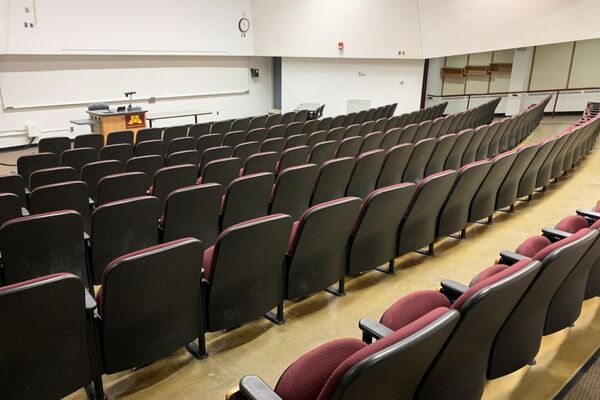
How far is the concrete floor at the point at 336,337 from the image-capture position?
1.87 metres

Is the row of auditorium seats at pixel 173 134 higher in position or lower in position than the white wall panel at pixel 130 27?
lower

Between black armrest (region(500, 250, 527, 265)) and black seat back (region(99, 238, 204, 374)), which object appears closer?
black seat back (region(99, 238, 204, 374))

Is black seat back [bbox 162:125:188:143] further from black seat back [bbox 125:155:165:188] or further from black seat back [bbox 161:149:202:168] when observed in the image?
black seat back [bbox 125:155:165:188]

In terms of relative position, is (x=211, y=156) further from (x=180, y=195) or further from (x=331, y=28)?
(x=331, y=28)

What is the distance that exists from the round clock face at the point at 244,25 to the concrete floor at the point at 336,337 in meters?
10.8

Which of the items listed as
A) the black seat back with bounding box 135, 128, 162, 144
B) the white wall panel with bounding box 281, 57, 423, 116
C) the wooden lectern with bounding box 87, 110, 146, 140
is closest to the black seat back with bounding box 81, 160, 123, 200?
the black seat back with bounding box 135, 128, 162, 144

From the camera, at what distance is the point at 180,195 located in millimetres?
2654

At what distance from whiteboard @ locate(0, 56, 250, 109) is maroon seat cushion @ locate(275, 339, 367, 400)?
9921 millimetres

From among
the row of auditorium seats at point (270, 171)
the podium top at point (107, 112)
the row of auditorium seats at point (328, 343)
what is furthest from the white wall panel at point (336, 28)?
the row of auditorium seats at point (328, 343)

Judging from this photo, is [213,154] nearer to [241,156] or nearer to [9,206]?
[241,156]

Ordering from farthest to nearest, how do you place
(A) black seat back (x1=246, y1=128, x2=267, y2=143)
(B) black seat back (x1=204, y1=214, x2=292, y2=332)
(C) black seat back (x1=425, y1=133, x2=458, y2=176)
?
(A) black seat back (x1=246, y1=128, x2=267, y2=143), (C) black seat back (x1=425, y1=133, x2=458, y2=176), (B) black seat back (x1=204, y1=214, x2=292, y2=332)

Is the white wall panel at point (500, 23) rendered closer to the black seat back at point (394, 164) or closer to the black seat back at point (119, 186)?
the black seat back at point (394, 164)

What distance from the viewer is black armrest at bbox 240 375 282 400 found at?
1.17 m

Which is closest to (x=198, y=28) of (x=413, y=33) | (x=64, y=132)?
(x=64, y=132)
